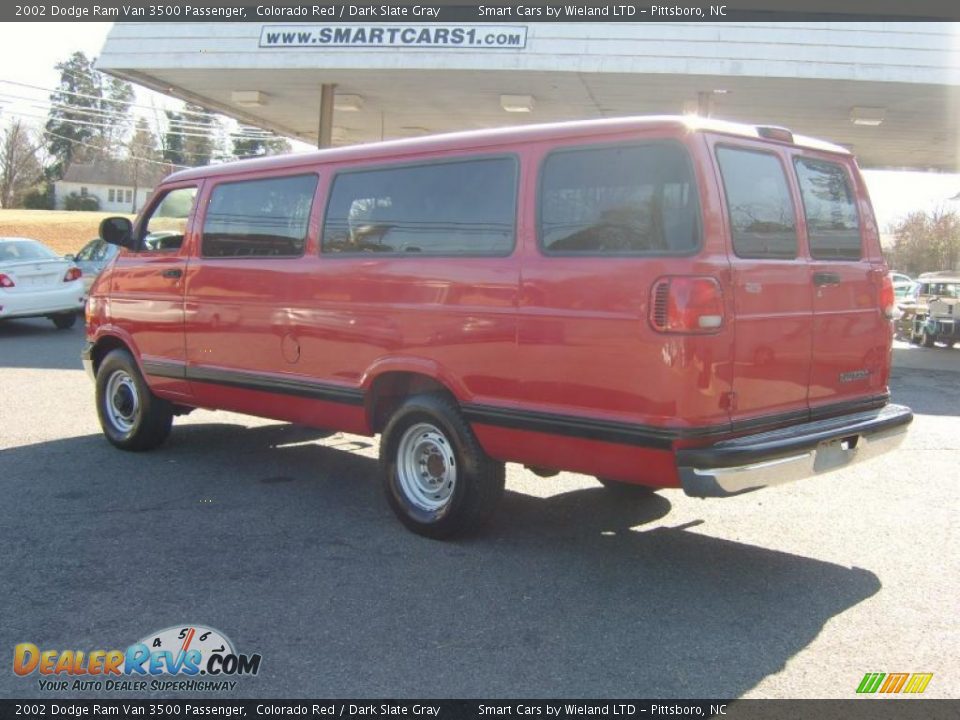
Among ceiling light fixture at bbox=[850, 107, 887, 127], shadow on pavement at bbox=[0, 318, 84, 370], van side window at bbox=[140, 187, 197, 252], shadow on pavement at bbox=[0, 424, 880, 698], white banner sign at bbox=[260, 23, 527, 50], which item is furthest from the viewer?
ceiling light fixture at bbox=[850, 107, 887, 127]

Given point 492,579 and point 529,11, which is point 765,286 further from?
point 529,11

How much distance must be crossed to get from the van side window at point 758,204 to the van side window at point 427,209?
1.07 meters

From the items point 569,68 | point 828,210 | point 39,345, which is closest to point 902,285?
point 569,68

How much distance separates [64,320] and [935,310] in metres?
16.7

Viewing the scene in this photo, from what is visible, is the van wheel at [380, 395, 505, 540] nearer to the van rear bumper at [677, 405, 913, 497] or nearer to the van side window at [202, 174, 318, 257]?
the van rear bumper at [677, 405, 913, 497]

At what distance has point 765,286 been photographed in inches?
174

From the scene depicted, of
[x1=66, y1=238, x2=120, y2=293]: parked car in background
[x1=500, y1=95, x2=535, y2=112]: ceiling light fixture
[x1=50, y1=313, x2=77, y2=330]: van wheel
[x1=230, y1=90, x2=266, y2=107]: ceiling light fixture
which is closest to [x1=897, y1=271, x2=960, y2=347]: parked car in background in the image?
[x1=500, y1=95, x2=535, y2=112]: ceiling light fixture

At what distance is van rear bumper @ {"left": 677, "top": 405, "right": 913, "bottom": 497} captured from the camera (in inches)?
162

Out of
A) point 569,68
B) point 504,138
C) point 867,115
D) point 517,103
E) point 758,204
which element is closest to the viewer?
point 758,204

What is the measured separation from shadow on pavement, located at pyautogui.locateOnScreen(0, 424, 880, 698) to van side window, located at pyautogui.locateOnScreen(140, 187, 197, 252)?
175 cm

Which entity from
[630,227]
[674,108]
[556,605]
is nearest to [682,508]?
[556,605]

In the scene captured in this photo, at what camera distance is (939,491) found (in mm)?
6516

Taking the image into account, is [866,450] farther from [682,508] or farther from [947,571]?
[682,508]

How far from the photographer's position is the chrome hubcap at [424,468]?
17.1ft
